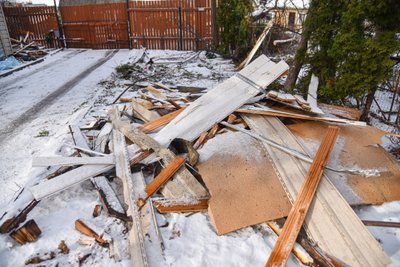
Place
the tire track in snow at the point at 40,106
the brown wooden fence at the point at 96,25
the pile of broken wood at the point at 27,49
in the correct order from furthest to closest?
the brown wooden fence at the point at 96,25, the pile of broken wood at the point at 27,49, the tire track in snow at the point at 40,106

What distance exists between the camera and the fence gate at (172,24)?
40.3ft

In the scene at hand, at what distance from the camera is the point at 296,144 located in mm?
3500

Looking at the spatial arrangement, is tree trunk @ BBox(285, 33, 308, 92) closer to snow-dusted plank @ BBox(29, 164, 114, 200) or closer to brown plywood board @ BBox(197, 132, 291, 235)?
brown plywood board @ BBox(197, 132, 291, 235)

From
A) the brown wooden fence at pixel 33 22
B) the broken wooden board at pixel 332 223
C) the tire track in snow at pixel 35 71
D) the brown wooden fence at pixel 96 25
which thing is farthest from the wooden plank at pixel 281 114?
the brown wooden fence at pixel 33 22

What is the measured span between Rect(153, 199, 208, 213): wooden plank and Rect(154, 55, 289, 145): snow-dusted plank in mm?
951

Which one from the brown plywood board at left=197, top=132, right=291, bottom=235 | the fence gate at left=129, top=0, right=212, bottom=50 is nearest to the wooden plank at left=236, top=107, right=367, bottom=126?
the brown plywood board at left=197, top=132, right=291, bottom=235

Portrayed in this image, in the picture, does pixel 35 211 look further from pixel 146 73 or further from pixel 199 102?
pixel 146 73

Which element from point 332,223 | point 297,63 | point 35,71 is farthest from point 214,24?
point 332,223

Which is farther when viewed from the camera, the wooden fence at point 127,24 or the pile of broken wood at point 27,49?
the wooden fence at point 127,24

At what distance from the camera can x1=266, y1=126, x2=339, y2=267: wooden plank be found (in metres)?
2.36

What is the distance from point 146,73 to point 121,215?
6.73 meters

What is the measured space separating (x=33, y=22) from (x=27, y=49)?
96.9 inches

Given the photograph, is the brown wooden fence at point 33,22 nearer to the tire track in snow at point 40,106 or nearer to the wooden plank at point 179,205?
the tire track in snow at point 40,106

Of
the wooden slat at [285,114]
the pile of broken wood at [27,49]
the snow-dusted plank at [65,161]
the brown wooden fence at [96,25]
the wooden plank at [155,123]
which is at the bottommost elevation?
the snow-dusted plank at [65,161]
